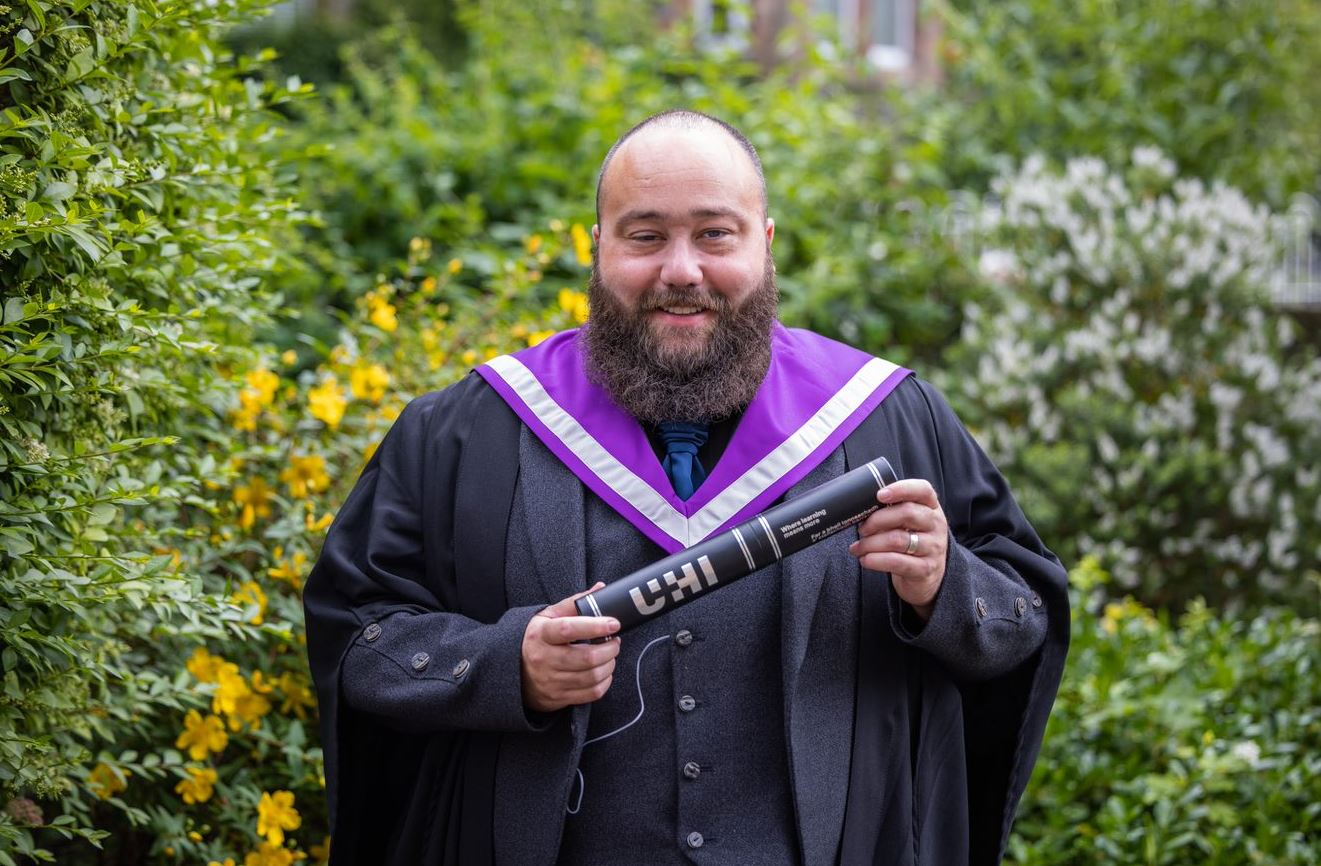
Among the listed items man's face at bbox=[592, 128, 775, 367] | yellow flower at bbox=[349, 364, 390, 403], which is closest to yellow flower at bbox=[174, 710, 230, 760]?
yellow flower at bbox=[349, 364, 390, 403]

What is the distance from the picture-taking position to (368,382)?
345 centimetres

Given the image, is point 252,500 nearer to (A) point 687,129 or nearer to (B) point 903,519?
(A) point 687,129

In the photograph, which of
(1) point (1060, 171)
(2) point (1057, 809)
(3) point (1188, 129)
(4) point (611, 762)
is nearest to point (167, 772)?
(4) point (611, 762)

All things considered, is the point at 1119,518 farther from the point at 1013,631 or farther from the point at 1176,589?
the point at 1013,631

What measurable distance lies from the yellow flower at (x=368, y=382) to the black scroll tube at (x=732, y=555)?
134 centimetres

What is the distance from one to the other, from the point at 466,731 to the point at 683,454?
0.67 m

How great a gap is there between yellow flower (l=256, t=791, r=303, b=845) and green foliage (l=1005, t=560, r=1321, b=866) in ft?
6.28

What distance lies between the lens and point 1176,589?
581 centimetres

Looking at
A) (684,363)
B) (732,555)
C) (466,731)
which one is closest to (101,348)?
(466,731)

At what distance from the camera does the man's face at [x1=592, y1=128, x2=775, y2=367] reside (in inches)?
101

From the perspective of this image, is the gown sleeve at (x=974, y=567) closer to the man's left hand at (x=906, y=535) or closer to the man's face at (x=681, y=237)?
the man's left hand at (x=906, y=535)

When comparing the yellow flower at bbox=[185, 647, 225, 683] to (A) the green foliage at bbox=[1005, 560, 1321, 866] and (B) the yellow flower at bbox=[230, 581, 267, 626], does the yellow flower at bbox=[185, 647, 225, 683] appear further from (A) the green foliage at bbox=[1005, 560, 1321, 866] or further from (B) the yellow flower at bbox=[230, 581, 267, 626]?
(A) the green foliage at bbox=[1005, 560, 1321, 866]

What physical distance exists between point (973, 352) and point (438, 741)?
4186 millimetres

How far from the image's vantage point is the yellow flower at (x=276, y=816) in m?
2.85
